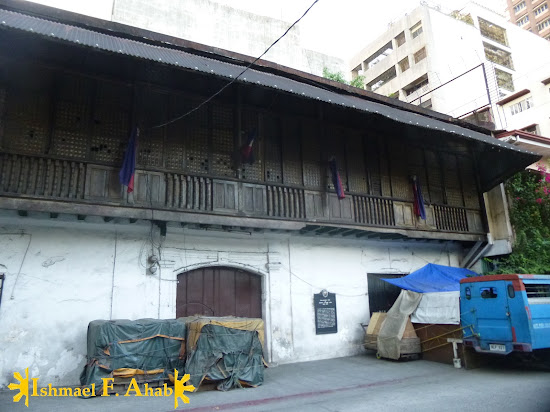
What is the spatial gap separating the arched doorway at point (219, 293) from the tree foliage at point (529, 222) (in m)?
8.47

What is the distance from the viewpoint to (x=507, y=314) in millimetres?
8273

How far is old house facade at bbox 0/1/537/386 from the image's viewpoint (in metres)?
7.86

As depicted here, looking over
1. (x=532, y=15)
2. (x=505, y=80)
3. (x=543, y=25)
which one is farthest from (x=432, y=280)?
(x=532, y=15)

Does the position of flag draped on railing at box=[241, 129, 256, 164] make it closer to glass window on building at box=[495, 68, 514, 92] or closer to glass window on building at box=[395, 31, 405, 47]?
glass window on building at box=[395, 31, 405, 47]

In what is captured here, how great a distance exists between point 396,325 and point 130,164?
7516 mm

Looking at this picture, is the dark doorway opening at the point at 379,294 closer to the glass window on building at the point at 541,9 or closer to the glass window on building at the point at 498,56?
the glass window on building at the point at 498,56

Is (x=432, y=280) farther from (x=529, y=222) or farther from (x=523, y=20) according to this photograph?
(x=523, y=20)

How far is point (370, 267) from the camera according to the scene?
1238 cm

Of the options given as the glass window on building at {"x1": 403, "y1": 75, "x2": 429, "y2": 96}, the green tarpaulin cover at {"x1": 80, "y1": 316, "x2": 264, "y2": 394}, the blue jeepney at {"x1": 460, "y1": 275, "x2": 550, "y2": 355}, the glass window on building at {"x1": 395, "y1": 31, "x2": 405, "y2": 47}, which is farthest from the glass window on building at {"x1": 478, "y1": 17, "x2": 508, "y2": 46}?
the green tarpaulin cover at {"x1": 80, "y1": 316, "x2": 264, "y2": 394}

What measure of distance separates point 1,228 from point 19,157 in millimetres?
1499

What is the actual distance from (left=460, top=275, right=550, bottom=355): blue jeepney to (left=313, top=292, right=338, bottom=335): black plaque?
132 inches

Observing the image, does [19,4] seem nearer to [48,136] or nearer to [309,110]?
[48,136]

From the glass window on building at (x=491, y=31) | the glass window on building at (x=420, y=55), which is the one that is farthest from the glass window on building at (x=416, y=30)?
the glass window on building at (x=491, y=31)

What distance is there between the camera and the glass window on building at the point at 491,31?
41.8m
